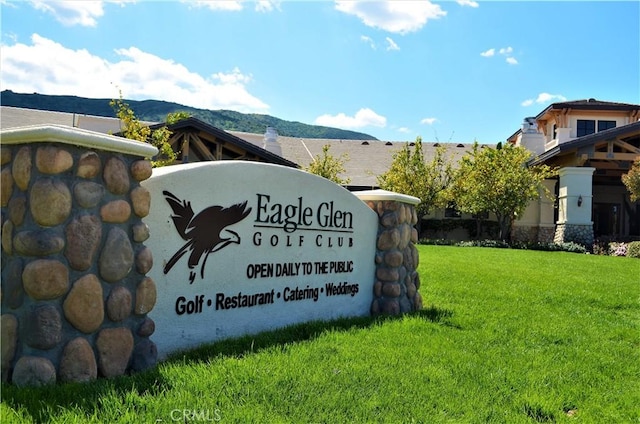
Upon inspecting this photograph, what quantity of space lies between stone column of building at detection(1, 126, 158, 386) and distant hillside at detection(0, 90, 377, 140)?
90249mm

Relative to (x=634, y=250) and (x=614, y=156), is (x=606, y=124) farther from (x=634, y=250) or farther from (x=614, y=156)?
(x=634, y=250)

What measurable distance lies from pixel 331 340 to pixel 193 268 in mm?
1444

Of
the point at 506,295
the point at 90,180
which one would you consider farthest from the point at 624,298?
the point at 90,180

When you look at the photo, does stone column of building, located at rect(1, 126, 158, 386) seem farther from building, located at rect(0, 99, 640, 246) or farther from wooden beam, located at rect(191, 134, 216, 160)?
wooden beam, located at rect(191, 134, 216, 160)

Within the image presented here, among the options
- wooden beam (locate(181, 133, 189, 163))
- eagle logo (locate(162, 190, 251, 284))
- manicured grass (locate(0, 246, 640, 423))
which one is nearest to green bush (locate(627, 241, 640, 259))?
manicured grass (locate(0, 246, 640, 423))

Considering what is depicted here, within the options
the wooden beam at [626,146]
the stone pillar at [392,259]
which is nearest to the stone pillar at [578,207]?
the wooden beam at [626,146]

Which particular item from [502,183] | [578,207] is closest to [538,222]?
[578,207]

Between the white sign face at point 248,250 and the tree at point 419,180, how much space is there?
18.2 m

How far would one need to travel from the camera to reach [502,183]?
21.9 meters

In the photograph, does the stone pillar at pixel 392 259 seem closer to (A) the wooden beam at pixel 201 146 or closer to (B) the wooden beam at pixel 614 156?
(A) the wooden beam at pixel 201 146

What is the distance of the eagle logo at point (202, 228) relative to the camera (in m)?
4.10

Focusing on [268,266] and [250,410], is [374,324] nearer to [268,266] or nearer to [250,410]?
[268,266]

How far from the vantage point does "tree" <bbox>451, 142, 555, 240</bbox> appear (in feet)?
71.7

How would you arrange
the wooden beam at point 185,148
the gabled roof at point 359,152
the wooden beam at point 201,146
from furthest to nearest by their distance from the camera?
the gabled roof at point 359,152, the wooden beam at point 201,146, the wooden beam at point 185,148
